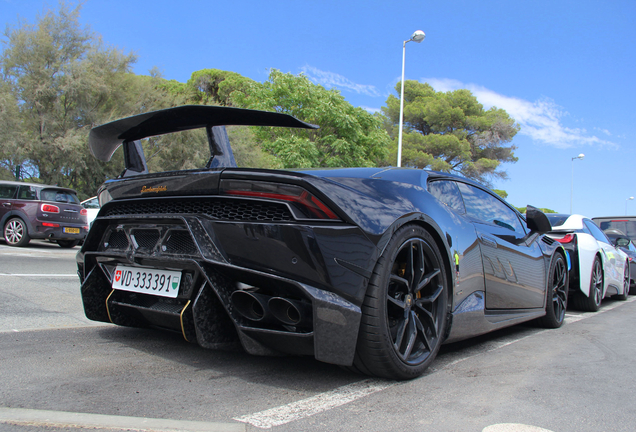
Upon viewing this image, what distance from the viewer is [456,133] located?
45375 millimetres

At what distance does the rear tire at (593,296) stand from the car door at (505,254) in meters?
2.07

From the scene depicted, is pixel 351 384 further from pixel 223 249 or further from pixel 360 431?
pixel 223 249

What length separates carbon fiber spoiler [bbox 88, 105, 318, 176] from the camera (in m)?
2.83

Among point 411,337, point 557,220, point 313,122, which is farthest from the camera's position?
point 313,122

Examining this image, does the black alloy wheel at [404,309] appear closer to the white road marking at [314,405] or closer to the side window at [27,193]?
the white road marking at [314,405]

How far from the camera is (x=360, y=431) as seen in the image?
6.49 ft

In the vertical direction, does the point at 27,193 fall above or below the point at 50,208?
above

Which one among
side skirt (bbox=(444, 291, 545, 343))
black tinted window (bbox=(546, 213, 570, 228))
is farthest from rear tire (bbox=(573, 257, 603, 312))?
side skirt (bbox=(444, 291, 545, 343))

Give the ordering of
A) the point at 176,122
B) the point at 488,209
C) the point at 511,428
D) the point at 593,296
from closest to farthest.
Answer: the point at 511,428, the point at 176,122, the point at 488,209, the point at 593,296

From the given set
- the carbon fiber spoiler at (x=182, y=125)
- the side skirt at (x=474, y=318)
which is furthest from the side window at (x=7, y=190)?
the side skirt at (x=474, y=318)

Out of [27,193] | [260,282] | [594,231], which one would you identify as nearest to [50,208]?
[27,193]

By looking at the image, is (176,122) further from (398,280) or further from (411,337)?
(411,337)

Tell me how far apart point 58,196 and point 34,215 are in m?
0.81

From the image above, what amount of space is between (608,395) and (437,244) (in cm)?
115
